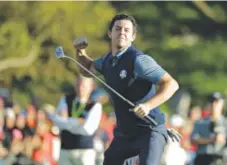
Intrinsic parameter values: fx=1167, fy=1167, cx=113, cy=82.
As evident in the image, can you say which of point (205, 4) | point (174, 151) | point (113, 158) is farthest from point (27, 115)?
point (205, 4)

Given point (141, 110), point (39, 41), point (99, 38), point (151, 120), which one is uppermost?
point (141, 110)

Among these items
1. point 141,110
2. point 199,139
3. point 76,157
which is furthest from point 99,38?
point 141,110

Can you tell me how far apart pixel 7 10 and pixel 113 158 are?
2109 centimetres

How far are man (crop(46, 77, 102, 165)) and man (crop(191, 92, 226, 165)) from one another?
214 cm

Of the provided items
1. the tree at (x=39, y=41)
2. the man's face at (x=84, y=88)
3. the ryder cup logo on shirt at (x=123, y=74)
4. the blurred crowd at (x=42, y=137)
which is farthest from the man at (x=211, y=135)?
the tree at (x=39, y=41)

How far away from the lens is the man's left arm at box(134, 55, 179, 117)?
915 centimetres

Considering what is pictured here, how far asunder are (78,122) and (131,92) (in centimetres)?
371

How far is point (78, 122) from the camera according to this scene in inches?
519

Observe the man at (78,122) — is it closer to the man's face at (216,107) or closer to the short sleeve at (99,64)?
the man's face at (216,107)

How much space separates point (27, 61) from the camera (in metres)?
30.1

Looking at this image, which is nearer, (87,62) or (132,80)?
(132,80)

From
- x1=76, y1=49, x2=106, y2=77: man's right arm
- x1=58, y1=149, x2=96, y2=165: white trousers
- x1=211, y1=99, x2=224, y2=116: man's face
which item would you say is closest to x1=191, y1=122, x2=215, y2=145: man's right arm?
x1=211, y1=99, x2=224, y2=116: man's face

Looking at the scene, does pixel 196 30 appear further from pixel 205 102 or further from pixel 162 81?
pixel 162 81

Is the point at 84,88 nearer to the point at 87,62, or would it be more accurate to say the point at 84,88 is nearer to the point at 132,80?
the point at 87,62
